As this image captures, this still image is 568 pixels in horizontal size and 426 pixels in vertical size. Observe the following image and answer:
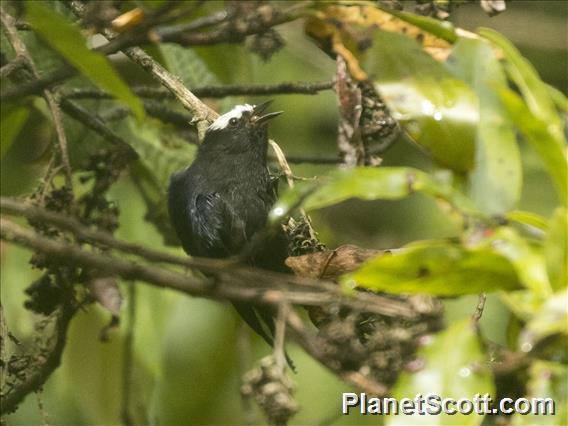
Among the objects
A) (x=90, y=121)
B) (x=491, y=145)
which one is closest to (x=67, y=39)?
(x=491, y=145)

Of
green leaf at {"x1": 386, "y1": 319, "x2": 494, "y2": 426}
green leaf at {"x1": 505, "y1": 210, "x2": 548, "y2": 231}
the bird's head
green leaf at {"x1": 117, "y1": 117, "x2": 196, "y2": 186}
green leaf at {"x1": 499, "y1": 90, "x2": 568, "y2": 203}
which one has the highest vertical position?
green leaf at {"x1": 499, "y1": 90, "x2": 568, "y2": 203}

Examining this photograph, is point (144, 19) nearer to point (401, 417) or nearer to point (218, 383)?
point (401, 417)

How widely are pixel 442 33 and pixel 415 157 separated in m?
3.81

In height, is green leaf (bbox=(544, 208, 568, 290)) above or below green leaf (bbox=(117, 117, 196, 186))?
above

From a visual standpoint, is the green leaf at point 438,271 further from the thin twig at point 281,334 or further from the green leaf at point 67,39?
the green leaf at point 67,39

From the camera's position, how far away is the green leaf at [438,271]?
6.76 ft

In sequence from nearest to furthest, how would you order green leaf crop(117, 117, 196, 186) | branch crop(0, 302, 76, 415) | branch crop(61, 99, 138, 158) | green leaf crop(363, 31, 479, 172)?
green leaf crop(363, 31, 479, 172) → branch crop(0, 302, 76, 415) → branch crop(61, 99, 138, 158) → green leaf crop(117, 117, 196, 186)

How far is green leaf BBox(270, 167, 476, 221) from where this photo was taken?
82.1 inches

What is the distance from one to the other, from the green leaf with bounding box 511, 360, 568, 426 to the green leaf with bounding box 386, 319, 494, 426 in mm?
89

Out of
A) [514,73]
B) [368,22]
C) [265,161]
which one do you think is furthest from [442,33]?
[265,161]

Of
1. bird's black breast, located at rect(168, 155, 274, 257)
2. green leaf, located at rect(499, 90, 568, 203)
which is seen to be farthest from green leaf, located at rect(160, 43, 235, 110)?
green leaf, located at rect(499, 90, 568, 203)

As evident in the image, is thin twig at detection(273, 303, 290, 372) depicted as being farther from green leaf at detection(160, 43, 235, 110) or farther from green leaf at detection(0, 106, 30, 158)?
green leaf at detection(160, 43, 235, 110)

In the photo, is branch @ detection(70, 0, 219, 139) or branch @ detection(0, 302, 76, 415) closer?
branch @ detection(0, 302, 76, 415)

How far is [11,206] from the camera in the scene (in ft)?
7.20
